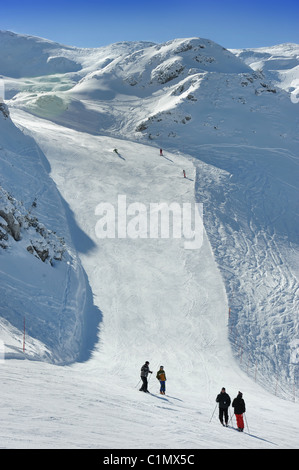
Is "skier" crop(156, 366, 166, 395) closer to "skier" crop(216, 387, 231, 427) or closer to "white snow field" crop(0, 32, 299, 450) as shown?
"white snow field" crop(0, 32, 299, 450)

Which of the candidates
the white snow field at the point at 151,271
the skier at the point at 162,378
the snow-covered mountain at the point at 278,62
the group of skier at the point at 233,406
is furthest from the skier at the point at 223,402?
the snow-covered mountain at the point at 278,62

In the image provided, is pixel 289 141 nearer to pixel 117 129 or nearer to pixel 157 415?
pixel 117 129

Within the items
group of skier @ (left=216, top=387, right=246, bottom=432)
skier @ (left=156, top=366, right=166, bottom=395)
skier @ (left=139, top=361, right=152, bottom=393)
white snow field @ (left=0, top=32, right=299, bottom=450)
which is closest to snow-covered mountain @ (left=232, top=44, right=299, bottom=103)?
white snow field @ (left=0, top=32, right=299, bottom=450)

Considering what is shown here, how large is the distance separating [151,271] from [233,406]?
15.0m

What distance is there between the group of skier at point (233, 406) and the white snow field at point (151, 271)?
338 mm

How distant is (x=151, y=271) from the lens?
27641 millimetres

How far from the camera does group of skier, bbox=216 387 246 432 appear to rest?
12.9 metres

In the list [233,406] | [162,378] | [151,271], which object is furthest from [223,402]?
[151,271]

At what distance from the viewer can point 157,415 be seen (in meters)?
12.3

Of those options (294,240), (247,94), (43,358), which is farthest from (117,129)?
(43,358)

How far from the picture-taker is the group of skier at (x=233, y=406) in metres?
12.9

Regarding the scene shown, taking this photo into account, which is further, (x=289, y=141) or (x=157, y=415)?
(x=289, y=141)

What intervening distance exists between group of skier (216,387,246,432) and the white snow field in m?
0.34

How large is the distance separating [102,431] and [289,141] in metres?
44.6
